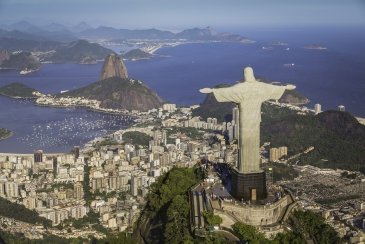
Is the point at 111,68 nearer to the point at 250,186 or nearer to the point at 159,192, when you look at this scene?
the point at 159,192

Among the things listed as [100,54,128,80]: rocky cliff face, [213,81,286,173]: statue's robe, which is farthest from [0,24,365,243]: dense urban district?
[100,54,128,80]: rocky cliff face

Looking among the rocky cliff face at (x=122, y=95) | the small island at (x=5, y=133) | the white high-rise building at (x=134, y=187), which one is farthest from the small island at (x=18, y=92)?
the white high-rise building at (x=134, y=187)

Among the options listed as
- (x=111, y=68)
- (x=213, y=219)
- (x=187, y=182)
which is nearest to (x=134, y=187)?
(x=187, y=182)

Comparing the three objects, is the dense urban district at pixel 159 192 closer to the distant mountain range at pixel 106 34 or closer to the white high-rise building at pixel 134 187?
the white high-rise building at pixel 134 187

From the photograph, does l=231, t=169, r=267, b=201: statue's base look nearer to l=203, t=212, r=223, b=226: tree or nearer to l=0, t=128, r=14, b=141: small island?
l=203, t=212, r=223, b=226: tree

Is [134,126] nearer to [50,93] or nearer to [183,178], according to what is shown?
[50,93]
